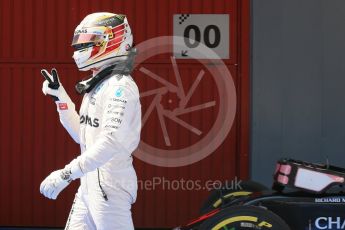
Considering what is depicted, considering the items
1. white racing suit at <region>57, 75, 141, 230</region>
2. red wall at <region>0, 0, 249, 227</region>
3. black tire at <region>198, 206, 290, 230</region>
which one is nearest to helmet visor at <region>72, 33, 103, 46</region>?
white racing suit at <region>57, 75, 141, 230</region>

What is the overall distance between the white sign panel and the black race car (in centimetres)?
215

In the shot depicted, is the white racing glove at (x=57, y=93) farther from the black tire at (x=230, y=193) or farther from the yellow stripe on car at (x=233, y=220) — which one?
the black tire at (x=230, y=193)

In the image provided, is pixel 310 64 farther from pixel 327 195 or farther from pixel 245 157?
pixel 327 195

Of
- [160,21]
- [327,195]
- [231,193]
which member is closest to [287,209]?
[327,195]

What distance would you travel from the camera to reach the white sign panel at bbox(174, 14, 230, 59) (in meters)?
6.60

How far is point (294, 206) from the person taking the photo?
4.58 metres

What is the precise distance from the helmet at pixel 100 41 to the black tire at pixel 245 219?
1320mm

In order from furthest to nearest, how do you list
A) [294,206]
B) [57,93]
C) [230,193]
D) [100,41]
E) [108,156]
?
[230,193], [294,206], [57,93], [100,41], [108,156]

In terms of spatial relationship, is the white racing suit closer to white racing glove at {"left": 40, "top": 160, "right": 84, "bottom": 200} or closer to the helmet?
white racing glove at {"left": 40, "top": 160, "right": 84, "bottom": 200}

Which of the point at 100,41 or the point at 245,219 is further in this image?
the point at 245,219

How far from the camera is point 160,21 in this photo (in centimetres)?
662

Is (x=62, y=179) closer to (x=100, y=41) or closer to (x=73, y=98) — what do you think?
(x=100, y=41)

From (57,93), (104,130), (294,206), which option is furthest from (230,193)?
(104,130)

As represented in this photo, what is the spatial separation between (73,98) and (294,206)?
2892mm
